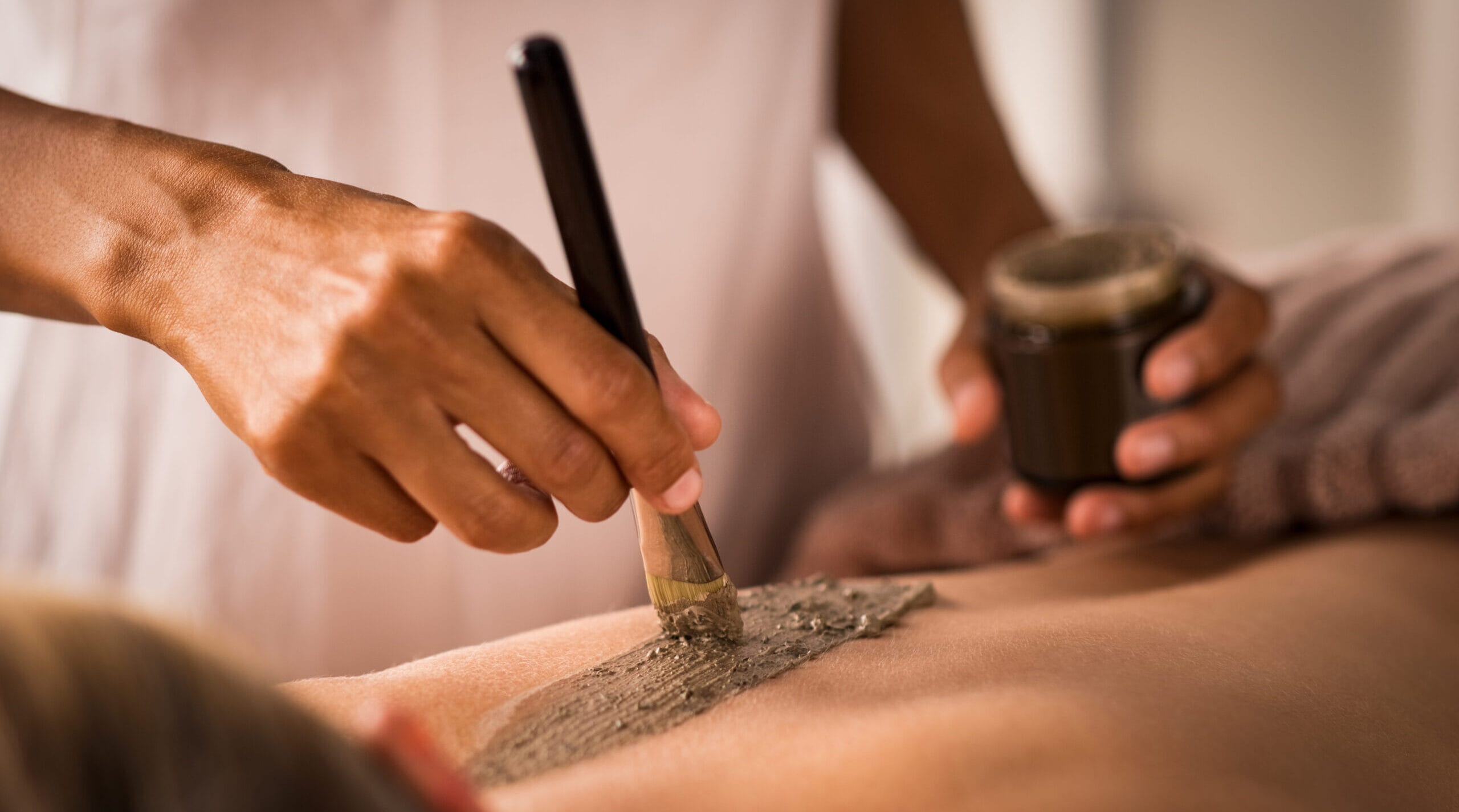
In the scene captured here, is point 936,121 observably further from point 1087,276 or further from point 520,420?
point 520,420

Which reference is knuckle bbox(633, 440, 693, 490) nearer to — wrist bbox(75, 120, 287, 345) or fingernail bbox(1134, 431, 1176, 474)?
wrist bbox(75, 120, 287, 345)

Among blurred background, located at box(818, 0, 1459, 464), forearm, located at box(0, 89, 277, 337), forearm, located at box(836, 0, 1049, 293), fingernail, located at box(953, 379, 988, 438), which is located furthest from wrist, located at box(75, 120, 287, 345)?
blurred background, located at box(818, 0, 1459, 464)

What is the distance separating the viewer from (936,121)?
39.1 inches

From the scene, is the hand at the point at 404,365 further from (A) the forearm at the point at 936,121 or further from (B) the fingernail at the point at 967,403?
(A) the forearm at the point at 936,121

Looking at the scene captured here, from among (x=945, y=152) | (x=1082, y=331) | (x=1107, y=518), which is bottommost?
(x=1107, y=518)

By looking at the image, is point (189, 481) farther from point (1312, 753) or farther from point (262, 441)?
point (1312, 753)

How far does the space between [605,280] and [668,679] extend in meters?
0.14

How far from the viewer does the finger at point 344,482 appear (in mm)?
384

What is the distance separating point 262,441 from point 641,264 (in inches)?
18.5

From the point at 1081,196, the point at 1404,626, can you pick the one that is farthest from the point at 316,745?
the point at 1081,196

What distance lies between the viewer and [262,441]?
1.27 ft

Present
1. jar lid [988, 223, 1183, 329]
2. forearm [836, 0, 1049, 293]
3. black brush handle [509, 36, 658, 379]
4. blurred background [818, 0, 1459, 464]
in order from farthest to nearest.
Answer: blurred background [818, 0, 1459, 464] → forearm [836, 0, 1049, 293] → jar lid [988, 223, 1183, 329] → black brush handle [509, 36, 658, 379]

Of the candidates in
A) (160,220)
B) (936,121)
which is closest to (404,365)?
(160,220)

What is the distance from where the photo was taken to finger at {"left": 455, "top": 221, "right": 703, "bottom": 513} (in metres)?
0.36
